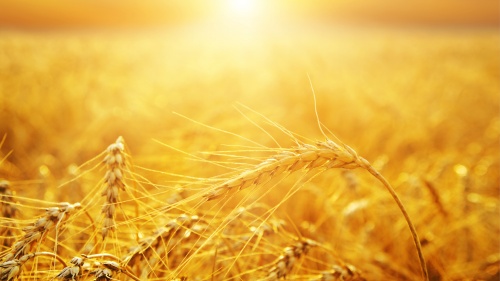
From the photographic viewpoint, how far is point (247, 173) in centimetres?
70

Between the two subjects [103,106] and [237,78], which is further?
[237,78]

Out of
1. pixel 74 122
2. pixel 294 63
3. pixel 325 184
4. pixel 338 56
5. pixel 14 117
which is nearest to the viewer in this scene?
pixel 325 184

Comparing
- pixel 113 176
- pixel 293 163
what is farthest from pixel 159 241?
pixel 293 163

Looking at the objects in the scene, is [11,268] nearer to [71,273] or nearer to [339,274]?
[71,273]

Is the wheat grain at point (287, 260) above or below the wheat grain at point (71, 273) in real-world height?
below

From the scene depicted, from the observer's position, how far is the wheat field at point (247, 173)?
823 millimetres

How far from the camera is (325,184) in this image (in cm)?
218

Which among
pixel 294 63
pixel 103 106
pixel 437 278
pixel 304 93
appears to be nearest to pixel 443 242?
pixel 437 278

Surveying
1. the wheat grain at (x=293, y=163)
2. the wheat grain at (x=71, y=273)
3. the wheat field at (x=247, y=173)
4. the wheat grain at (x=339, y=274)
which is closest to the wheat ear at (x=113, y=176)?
the wheat field at (x=247, y=173)

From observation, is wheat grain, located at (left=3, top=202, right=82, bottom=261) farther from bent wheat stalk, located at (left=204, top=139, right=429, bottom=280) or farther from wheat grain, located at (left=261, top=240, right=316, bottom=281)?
wheat grain, located at (left=261, top=240, right=316, bottom=281)

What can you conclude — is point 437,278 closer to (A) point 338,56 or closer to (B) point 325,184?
(B) point 325,184

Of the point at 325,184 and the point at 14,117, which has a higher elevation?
the point at 14,117

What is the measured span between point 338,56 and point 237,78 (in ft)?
18.3

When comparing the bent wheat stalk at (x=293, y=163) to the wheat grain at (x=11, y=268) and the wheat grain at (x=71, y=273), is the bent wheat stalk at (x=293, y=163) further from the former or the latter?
the wheat grain at (x=11, y=268)
